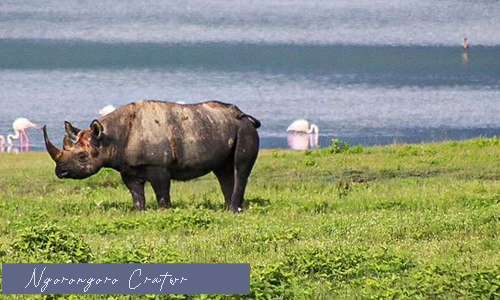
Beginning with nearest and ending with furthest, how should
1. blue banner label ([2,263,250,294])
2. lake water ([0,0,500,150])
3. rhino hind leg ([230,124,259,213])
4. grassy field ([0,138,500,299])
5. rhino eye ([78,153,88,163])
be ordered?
blue banner label ([2,263,250,294]), grassy field ([0,138,500,299]), rhino eye ([78,153,88,163]), rhino hind leg ([230,124,259,213]), lake water ([0,0,500,150])

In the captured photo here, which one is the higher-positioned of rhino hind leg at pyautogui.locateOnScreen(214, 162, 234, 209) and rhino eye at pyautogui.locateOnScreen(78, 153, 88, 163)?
rhino eye at pyautogui.locateOnScreen(78, 153, 88, 163)

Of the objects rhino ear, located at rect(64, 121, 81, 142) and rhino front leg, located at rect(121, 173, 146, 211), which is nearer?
rhino front leg, located at rect(121, 173, 146, 211)

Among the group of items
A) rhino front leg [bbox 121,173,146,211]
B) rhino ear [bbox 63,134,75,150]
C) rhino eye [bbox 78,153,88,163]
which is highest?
rhino ear [bbox 63,134,75,150]

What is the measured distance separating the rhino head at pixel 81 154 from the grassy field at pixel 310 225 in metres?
0.42

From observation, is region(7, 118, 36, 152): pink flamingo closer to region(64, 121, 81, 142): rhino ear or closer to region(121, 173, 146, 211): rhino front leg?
region(64, 121, 81, 142): rhino ear

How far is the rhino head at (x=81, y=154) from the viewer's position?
15.9 meters

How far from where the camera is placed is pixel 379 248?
12.2 m

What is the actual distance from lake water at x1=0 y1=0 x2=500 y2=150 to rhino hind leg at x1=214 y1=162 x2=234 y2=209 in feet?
48.6

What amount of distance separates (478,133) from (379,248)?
71.8 ft

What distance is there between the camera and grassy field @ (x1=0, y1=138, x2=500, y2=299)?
10.8 metres

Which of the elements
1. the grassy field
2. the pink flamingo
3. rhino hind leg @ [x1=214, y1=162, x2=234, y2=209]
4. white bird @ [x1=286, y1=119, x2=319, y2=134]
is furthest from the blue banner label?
the pink flamingo

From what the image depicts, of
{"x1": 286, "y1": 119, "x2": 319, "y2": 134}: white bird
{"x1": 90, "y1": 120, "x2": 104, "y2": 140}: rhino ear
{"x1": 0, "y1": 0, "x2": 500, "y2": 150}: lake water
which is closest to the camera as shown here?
{"x1": 90, "y1": 120, "x2": 104, "y2": 140}: rhino ear

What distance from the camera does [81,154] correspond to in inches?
632

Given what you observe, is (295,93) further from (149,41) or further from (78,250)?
(78,250)
